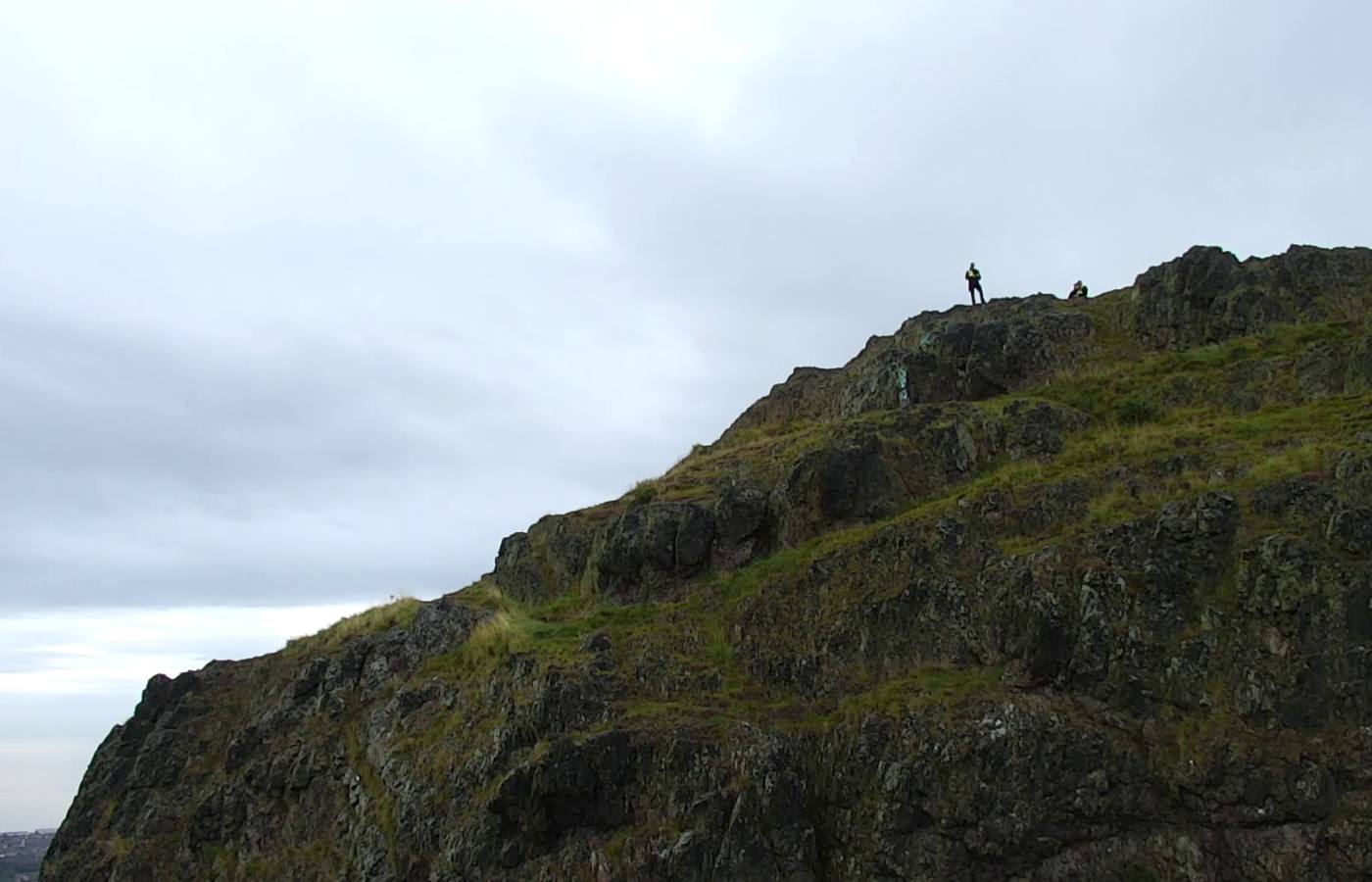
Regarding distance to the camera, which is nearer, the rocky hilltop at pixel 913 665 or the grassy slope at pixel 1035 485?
the rocky hilltop at pixel 913 665

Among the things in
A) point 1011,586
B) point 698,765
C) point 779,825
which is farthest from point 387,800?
point 1011,586

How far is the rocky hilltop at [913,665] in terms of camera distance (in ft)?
49.9

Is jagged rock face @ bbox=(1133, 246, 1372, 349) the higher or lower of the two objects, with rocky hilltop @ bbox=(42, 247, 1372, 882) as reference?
higher

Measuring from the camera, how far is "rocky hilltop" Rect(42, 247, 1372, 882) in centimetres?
1520

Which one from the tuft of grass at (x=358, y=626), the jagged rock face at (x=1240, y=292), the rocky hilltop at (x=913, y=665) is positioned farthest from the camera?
the tuft of grass at (x=358, y=626)

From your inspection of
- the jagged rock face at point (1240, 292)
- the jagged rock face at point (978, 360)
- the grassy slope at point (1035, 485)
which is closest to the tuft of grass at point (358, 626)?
the grassy slope at point (1035, 485)

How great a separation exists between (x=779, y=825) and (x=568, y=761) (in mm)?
4518

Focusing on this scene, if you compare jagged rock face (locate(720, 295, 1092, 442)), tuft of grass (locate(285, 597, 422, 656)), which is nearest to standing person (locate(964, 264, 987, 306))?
jagged rock face (locate(720, 295, 1092, 442))

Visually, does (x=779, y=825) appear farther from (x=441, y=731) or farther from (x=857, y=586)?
(x=441, y=731)

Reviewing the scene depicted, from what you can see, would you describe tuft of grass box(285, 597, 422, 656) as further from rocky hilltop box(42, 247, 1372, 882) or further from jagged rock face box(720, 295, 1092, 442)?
jagged rock face box(720, 295, 1092, 442)

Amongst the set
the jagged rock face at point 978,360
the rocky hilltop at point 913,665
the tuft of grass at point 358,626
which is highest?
the jagged rock face at point 978,360

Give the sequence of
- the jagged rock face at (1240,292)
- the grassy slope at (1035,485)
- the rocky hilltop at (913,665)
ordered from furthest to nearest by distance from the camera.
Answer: the jagged rock face at (1240,292)
the grassy slope at (1035,485)
the rocky hilltop at (913,665)

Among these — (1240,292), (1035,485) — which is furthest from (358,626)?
(1240,292)

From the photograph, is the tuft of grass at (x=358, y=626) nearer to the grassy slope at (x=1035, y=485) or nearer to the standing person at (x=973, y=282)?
the grassy slope at (x=1035, y=485)
